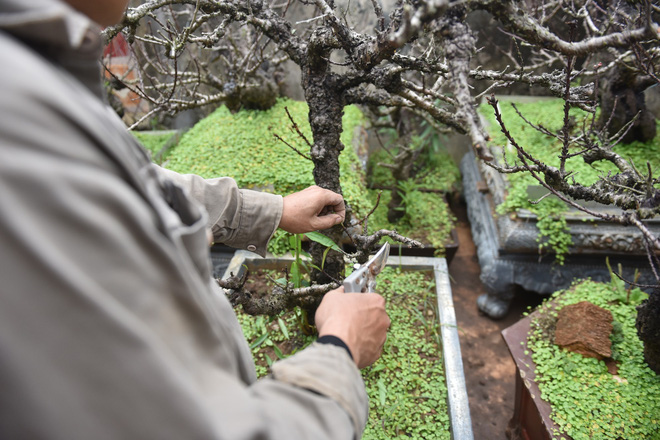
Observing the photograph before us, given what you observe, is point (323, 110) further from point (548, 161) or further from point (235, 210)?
point (548, 161)

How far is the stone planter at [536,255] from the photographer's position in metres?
3.03

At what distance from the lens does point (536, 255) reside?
10.7ft

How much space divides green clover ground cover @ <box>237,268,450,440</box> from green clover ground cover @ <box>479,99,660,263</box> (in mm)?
1016

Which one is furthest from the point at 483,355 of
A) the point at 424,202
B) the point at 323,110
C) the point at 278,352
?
the point at 323,110

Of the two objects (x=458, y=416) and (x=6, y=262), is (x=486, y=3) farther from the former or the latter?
(x=458, y=416)

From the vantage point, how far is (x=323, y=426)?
2.59 feet

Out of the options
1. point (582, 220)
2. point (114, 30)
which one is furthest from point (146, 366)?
point (582, 220)

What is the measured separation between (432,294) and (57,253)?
244 cm

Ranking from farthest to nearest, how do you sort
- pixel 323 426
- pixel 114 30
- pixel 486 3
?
pixel 114 30
pixel 486 3
pixel 323 426

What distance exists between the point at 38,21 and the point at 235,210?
107 cm

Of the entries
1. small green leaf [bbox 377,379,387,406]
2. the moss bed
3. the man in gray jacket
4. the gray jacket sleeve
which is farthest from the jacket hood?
the moss bed

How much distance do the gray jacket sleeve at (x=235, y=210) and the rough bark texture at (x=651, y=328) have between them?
5.81 ft

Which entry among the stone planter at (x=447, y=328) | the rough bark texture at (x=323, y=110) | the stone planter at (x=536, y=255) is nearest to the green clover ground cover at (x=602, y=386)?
the stone planter at (x=447, y=328)

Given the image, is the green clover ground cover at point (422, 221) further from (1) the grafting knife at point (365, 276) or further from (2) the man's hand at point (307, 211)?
(1) the grafting knife at point (365, 276)
